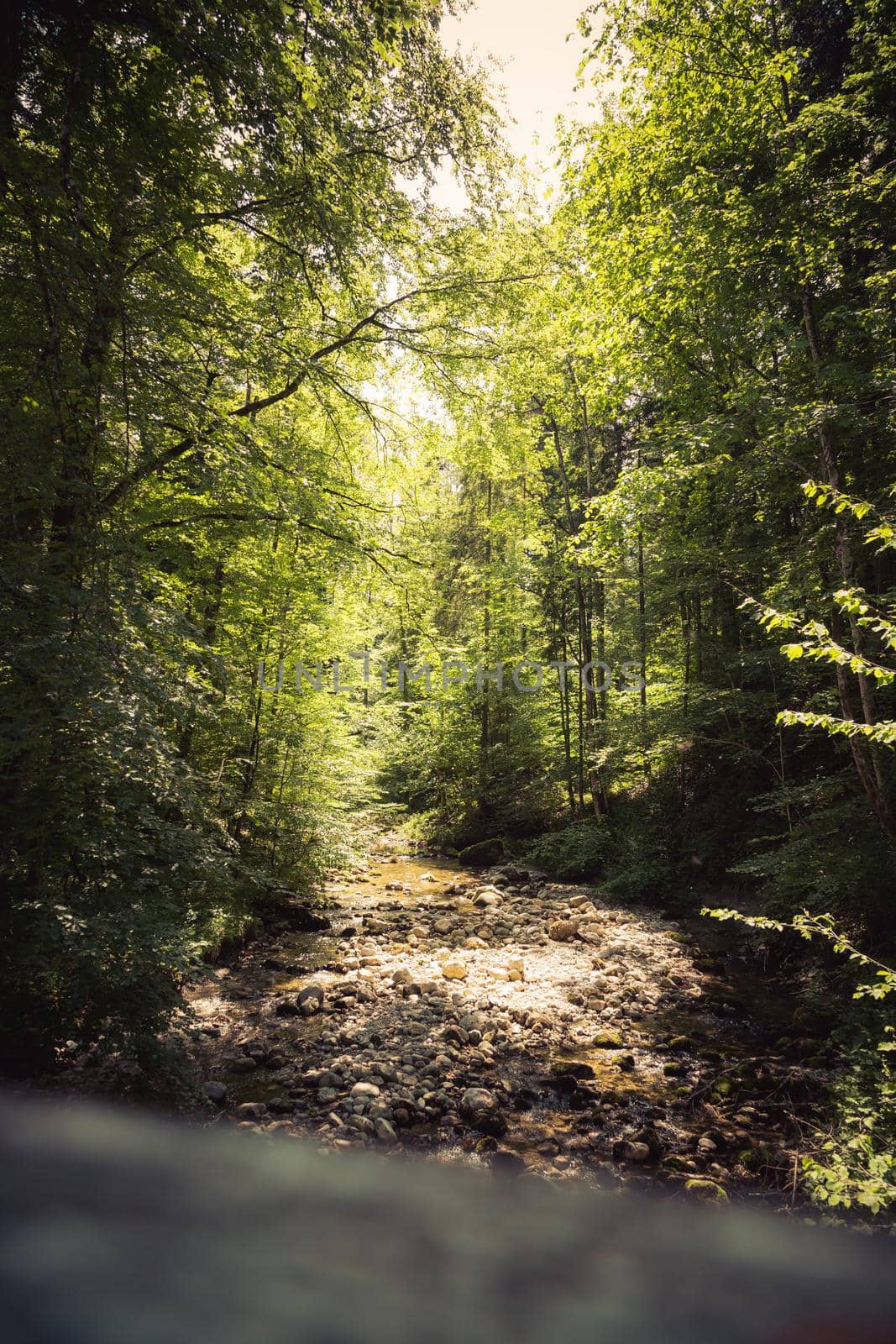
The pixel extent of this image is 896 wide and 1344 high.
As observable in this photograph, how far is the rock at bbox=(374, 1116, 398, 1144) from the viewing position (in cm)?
380

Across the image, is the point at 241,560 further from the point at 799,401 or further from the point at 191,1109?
the point at 799,401

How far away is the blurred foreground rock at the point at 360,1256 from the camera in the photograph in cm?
181

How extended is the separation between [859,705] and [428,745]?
1114 centimetres

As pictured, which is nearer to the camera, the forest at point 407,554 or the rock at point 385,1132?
the forest at point 407,554

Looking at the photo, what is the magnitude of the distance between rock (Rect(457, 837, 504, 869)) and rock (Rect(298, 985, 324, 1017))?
25.0 ft

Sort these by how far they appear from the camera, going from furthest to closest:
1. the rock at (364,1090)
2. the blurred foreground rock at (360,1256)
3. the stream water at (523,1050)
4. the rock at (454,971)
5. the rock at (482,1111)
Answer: the rock at (454,971) < the rock at (364,1090) < the rock at (482,1111) < the stream water at (523,1050) < the blurred foreground rock at (360,1256)

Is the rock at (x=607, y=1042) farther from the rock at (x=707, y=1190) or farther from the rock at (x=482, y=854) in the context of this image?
the rock at (x=482, y=854)

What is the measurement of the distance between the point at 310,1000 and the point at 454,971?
5.95ft

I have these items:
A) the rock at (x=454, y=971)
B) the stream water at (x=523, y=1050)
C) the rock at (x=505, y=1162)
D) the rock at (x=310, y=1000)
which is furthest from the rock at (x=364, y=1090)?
the rock at (x=454, y=971)

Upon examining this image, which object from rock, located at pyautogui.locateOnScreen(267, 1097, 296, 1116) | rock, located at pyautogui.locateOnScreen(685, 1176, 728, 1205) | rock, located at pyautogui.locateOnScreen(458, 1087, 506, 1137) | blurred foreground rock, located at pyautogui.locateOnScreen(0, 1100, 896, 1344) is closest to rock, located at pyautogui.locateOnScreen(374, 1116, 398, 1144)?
blurred foreground rock, located at pyautogui.locateOnScreen(0, 1100, 896, 1344)

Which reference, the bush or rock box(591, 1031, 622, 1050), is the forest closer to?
rock box(591, 1031, 622, 1050)

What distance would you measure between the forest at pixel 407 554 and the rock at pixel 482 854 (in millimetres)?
2349

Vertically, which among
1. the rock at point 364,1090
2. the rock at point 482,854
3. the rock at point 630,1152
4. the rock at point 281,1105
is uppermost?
the rock at point 482,854

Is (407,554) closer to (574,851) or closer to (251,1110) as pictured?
(251,1110)
